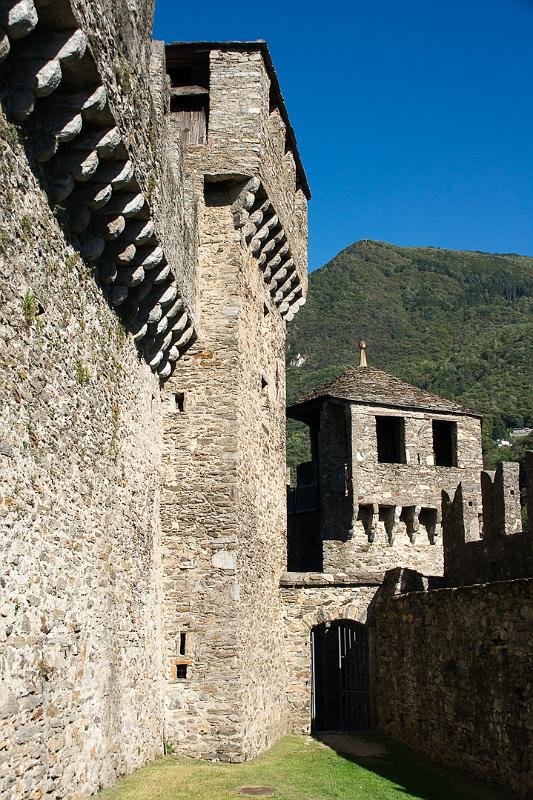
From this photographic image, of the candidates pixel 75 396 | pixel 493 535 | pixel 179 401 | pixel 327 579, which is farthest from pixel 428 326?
pixel 75 396

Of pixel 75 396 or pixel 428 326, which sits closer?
pixel 75 396

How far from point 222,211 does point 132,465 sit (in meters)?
4.77

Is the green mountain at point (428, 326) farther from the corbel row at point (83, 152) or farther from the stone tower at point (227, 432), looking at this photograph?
the corbel row at point (83, 152)

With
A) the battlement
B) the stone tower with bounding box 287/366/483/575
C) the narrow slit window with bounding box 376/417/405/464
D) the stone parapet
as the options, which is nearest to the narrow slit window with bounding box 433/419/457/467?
the stone tower with bounding box 287/366/483/575

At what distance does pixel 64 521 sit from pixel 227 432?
17.4 ft

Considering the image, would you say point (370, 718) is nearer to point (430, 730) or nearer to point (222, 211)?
point (430, 730)

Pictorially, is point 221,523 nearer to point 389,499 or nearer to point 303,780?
point 303,780

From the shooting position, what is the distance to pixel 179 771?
1188 centimetres

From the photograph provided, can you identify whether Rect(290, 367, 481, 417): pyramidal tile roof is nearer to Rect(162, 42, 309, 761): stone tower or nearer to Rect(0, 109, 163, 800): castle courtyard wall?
Rect(162, 42, 309, 761): stone tower

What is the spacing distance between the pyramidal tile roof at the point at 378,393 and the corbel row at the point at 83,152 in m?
11.2

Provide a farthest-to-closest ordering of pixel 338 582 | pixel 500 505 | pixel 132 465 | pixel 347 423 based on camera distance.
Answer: pixel 347 423, pixel 338 582, pixel 500 505, pixel 132 465

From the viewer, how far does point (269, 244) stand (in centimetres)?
1588

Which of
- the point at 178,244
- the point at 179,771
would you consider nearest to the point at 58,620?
the point at 179,771

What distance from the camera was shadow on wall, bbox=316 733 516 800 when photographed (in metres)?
11.4
